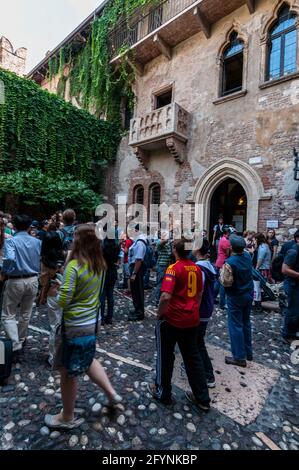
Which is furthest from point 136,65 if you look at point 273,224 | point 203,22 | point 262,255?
point 262,255

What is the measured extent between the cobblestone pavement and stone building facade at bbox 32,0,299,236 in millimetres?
6821

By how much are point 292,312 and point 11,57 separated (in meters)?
25.7

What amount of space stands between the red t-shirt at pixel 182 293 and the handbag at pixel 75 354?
86 centimetres

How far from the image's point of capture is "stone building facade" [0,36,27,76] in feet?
67.5

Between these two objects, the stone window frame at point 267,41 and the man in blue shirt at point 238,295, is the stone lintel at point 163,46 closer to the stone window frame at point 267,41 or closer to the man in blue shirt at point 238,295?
the stone window frame at point 267,41

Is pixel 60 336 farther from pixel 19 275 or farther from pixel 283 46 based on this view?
pixel 283 46

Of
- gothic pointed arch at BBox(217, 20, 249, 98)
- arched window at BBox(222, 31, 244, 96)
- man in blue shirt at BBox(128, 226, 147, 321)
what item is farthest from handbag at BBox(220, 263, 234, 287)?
arched window at BBox(222, 31, 244, 96)

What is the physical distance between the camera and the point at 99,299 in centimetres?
251

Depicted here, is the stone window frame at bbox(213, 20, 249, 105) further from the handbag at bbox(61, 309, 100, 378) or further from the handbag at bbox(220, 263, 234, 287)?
the handbag at bbox(61, 309, 100, 378)

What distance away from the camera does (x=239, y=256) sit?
151 inches

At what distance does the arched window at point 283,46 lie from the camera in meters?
9.54

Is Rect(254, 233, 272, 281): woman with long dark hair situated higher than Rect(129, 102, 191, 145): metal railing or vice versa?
Rect(129, 102, 191, 145): metal railing

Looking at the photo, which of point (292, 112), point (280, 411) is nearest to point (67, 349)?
point (280, 411)

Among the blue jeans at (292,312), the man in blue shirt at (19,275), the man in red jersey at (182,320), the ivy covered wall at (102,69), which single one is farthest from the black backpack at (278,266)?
the ivy covered wall at (102,69)
